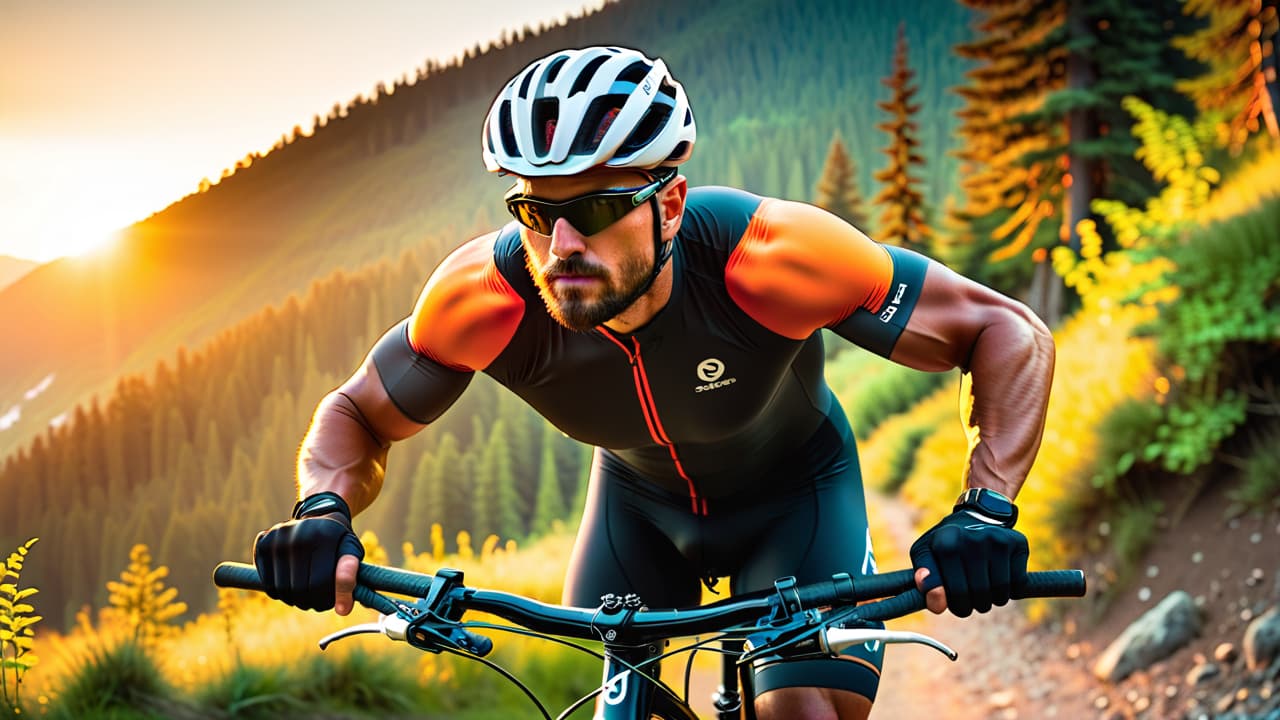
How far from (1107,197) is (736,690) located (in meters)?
15.2

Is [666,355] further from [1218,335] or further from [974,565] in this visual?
[1218,335]

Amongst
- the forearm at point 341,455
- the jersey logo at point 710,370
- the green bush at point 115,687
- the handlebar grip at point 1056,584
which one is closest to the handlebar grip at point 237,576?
the forearm at point 341,455

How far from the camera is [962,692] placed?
7.71 m

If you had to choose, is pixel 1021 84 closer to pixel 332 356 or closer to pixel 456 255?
pixel 332 356

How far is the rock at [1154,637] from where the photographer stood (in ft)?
20.5

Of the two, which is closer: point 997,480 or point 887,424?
point 997,480

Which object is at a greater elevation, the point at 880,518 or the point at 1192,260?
the point at 1192,260

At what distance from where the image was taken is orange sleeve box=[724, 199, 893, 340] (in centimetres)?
273

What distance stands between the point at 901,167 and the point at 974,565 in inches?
866

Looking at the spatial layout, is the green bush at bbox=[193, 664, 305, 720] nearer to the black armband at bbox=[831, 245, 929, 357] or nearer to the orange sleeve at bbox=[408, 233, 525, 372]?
the orange sleeve at bbox=[408, 233, 525, 372]

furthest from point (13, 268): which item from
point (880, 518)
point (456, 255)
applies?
point (880, 518)

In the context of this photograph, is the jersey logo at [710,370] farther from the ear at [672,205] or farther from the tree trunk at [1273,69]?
the tree trunk at [1273,69]

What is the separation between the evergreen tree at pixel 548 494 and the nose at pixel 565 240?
12.4 metres

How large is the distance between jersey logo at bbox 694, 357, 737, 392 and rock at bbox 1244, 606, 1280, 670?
14.7 ft
